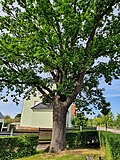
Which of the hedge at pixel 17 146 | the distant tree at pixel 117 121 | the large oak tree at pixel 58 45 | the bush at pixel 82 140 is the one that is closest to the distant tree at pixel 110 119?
the distant tree at pixel 117 121

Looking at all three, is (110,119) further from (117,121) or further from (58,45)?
(58,45)

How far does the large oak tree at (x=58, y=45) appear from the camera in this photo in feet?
31.7

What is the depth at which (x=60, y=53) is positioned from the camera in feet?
34.7

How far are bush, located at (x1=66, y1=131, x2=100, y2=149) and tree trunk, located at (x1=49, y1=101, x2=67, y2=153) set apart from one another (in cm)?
317

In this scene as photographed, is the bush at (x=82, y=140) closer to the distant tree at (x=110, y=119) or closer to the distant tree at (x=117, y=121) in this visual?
the distant tree at (x=110, y=119)

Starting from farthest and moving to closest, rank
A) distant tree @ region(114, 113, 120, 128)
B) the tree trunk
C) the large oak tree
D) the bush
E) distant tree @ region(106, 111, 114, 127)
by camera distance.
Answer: distant tree @ region(106, 111, 114, 127), distant tree @ region(114, 113, 120, 128), the bush, the tree trunk, the large oak tree

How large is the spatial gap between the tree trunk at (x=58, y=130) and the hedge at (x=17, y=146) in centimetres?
137

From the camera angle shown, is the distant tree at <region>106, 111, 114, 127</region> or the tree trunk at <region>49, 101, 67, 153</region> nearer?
the tree trunk at <region>49, 101, 67, 153</region>

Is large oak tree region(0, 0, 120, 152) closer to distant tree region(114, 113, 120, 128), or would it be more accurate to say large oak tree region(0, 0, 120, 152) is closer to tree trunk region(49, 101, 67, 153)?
tree trunk region(49, 101, 67, 153)

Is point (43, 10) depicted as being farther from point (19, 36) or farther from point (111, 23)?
point (111, 23)

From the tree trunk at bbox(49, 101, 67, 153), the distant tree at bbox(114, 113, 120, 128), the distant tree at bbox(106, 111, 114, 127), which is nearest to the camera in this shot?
the tree trunk at bbox(49, 101, 67, 153)

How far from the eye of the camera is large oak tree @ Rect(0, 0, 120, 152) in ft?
31.7

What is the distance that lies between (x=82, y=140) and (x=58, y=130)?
495cm

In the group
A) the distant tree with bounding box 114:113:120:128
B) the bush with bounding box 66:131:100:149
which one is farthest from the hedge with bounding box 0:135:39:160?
the distant tree with bounding box 114:113:120:128
